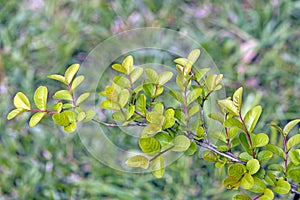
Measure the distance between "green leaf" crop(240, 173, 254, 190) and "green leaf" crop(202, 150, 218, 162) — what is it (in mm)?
66

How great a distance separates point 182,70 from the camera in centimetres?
67

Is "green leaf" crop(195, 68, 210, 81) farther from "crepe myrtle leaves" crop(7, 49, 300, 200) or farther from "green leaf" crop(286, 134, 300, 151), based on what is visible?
"green leaf" crop(286, 134, 300, 151)

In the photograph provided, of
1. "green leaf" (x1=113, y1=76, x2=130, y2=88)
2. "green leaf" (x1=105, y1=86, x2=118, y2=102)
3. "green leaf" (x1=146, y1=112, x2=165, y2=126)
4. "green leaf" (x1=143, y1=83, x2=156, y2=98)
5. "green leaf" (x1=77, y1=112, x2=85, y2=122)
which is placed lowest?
"green leaf" (x1=146, y1=112, x2=165, y2=126)

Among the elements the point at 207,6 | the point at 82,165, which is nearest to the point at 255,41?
the point at 207,6

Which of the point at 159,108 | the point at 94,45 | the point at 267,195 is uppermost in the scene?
the point at 94,45

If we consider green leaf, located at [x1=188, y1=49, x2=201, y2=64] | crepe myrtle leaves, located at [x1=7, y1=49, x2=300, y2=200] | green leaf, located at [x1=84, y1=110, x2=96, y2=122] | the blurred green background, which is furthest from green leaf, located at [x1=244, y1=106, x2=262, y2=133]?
the blurred green background

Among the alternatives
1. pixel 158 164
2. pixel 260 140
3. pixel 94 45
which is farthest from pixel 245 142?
pixel 94 45

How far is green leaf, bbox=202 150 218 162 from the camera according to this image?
699mm

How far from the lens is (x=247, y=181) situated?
638mm

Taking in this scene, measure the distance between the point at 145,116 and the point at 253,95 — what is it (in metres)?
1.09

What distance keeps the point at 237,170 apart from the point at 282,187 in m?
0.08

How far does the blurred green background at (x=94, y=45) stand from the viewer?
1.58 metres

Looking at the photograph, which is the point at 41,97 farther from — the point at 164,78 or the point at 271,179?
the point at 271,179

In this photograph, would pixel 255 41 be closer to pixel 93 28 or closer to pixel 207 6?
pixel 207 6
